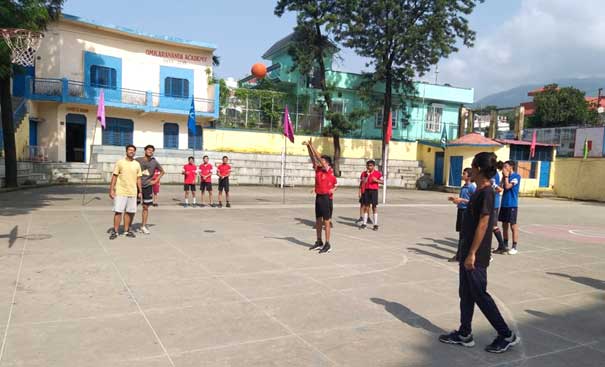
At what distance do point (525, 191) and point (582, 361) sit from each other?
29.0 m

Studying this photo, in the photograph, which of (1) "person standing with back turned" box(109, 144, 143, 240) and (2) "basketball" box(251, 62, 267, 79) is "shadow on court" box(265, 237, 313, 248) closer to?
(1) "person standing with back turned" box(109, 144, 143, 240)

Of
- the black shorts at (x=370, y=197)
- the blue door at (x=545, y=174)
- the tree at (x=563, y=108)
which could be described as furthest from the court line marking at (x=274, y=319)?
the tree at (x=563, y=108)

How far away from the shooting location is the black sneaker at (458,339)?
4.49 m

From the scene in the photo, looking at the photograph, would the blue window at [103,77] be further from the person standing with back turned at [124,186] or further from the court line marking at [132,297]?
the person standing with back turned at [124,186]

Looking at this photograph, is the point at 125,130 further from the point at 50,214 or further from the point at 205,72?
the point at 50,214

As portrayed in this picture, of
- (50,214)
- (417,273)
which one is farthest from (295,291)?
(50,214)

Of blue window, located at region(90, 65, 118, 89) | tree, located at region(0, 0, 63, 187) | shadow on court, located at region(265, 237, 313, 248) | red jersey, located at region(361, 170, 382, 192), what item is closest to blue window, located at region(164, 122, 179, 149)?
blue window, located at region(90, 65, 118, 89)

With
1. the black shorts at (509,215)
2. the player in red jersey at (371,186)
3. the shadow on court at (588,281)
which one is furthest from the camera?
the player in red jersey at (371,186)

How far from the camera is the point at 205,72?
102 feet

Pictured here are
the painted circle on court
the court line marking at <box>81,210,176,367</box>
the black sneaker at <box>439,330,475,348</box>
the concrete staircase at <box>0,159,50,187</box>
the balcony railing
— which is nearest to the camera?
the court line marking at <box>81,210,176,367</box>

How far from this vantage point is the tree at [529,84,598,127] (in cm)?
4872

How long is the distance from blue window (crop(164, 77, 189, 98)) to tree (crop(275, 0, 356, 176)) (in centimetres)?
744

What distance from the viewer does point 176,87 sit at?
30.3 meters

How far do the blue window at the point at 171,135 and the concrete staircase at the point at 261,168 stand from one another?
9.35 feet
